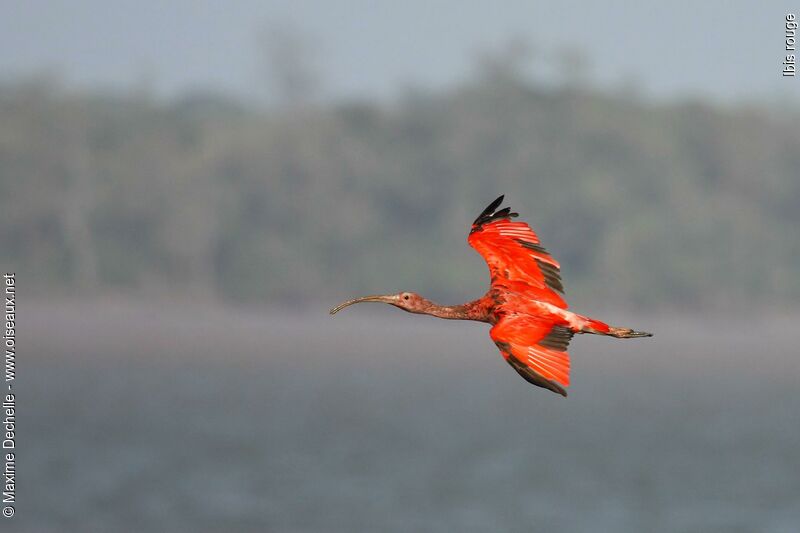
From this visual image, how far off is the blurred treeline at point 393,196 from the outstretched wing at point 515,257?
11819 centimetres

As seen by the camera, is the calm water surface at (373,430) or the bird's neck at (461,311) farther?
the calm water surface at (373,430)

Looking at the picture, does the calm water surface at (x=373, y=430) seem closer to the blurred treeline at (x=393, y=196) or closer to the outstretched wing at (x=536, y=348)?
the blurred treeline at (x=393, y=196)

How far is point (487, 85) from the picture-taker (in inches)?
6781

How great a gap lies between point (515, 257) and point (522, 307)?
85cm

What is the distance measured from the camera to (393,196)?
504 ft

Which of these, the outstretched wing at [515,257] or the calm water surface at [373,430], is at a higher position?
the calm water surface at [373,430]

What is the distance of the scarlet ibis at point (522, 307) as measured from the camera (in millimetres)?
14070

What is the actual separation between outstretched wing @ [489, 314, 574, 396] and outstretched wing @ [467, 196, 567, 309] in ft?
2.25

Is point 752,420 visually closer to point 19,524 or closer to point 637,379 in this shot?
point 637,379

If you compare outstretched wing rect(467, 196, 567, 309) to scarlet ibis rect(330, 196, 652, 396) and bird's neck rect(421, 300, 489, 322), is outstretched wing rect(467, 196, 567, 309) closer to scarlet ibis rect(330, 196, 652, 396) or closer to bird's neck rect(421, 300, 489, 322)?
scarlet ibis rect(330, 196, 652, 396)

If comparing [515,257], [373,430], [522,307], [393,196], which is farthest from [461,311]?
[393,196]

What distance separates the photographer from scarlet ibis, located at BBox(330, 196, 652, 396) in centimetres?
1407

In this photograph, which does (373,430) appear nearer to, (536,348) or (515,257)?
(515,257)

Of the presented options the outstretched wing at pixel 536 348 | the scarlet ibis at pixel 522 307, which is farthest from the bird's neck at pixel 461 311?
the outstretched wing at pixel 536 348
